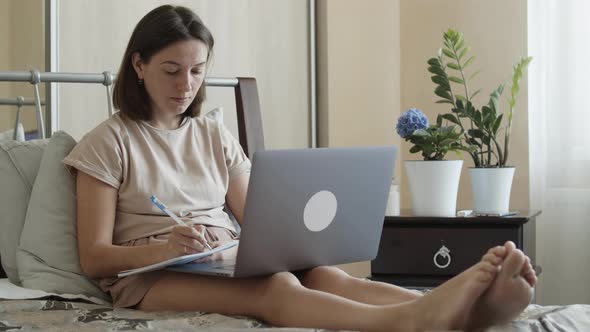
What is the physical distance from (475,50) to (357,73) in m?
0.43

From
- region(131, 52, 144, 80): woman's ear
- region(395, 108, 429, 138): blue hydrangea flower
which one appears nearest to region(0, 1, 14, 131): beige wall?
region(131, 52, 144, 80): woman's ear

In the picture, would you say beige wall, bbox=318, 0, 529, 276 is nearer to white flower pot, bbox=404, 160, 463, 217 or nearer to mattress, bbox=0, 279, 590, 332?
white flower pot, bbox=404, 160, 463, 217

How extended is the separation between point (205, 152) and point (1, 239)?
0.46 m

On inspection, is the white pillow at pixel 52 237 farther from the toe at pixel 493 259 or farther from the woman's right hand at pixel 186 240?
the toe at pixel 493 259

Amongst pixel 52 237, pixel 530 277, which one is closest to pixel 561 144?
pixel 530 277

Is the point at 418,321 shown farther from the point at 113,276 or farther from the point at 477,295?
the point at 113,276

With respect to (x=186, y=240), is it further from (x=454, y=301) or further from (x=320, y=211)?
(x=454, y=301)

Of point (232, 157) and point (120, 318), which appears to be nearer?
point (120, 318)

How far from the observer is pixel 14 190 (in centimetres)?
174

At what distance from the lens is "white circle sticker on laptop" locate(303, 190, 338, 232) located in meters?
1.43

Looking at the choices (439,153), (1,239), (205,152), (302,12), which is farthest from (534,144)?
(1,239)

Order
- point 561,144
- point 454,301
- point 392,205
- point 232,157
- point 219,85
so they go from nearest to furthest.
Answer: point 454,301, point 232,157, point 219,85, point 392,205, point 561,144

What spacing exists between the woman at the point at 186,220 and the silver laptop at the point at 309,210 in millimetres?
44

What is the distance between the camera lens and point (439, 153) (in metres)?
2.39
